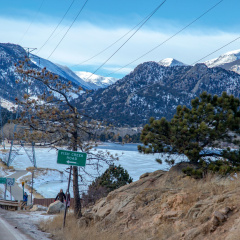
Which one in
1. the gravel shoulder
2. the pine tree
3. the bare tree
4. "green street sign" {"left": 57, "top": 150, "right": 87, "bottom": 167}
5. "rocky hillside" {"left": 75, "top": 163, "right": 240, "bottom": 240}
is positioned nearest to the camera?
"rocky hillside" {"left": 75, "top": 163, "right": 240, "bottom": 240}

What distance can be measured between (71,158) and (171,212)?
4.08 meters

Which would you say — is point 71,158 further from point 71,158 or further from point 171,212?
point 171,212

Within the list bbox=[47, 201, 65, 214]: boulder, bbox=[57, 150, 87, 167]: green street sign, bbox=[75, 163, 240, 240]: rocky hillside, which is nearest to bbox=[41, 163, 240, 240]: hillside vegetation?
bbox=[75, 163, 240, 240]: rocky hillside

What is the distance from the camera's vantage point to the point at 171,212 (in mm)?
9570

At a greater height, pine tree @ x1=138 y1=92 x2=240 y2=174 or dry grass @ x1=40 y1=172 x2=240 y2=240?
pine tree @ x1=138 y1=92 x2=240 y2=174

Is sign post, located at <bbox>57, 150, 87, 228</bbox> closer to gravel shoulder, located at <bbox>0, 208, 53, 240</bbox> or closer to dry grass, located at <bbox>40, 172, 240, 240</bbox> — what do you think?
dry grass, located at <bbox>40, 172, 240, 240</bbox>

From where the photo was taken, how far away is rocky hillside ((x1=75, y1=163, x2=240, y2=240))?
7727mm

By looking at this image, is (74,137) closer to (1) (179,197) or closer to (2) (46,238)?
(2) (46,238)

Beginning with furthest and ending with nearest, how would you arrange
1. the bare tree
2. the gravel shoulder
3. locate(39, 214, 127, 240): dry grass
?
the bare tree → the gravel shoulder → locate(39, 214, 127, 240): dry grass

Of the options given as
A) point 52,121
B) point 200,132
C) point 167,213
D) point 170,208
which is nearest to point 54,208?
point 52,121

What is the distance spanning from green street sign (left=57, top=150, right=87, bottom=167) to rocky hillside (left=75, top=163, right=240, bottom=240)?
1935 millimetres

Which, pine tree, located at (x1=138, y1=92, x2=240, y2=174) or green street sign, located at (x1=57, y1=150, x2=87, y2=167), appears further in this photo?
pine tree, located at (x1=138, y1=92, x2=240, y2=174)

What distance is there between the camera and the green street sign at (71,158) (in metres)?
11.9

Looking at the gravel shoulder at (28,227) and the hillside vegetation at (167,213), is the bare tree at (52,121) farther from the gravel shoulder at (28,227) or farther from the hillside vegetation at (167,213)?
the hillside vegetation at (167,213)
